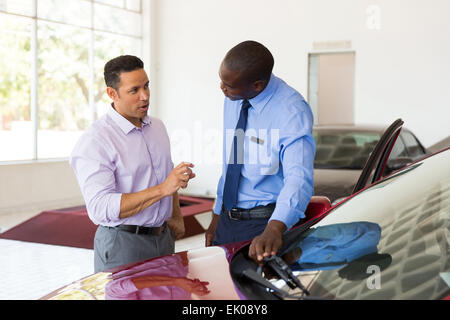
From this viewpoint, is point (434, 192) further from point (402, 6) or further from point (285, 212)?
point (402, 6)

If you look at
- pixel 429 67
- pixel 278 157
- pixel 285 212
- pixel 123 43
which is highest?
pixel 123 43

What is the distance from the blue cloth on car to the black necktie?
0.55 meters

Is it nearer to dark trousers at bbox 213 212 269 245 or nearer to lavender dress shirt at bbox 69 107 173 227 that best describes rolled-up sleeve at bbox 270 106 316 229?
dark trousers at bbox 213 212 269 245

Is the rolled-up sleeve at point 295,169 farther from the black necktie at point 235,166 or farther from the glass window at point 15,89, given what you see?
the glass window at point 15,89

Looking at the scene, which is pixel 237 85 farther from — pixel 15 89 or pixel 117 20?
pixel 117 20

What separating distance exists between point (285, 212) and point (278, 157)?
0.37 meters

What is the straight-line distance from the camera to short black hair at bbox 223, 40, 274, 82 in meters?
2.10

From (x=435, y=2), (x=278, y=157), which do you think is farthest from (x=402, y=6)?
(x=278, y=157)

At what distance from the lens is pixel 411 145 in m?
6.05

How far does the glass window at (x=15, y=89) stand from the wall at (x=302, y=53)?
303cm

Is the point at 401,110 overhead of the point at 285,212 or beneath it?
overhead

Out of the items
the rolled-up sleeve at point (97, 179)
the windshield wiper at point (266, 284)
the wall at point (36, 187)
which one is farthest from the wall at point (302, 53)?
the windshield wiper at point (266, 284)

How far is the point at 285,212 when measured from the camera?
1862mm

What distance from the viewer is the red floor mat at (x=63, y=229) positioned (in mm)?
5969
